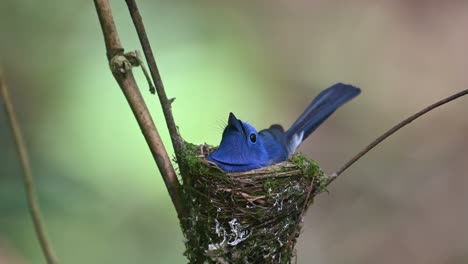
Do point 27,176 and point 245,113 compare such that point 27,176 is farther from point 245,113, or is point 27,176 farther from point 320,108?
point 245,113

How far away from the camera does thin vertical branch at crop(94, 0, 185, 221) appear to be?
1891mm

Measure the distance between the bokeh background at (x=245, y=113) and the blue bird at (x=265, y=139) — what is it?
0.39 metres

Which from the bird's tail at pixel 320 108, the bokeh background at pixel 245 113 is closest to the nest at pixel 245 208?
the bokeh background at pixel 245 113

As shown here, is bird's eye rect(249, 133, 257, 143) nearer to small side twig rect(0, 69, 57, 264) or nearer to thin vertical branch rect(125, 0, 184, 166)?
thin vertical branch rect(125, 0, 184, 166)

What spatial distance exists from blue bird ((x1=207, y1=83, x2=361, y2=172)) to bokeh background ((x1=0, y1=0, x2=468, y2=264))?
1.29 feet

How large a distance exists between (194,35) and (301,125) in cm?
207

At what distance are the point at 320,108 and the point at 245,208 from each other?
1318 mm

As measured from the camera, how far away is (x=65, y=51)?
452 centimetres

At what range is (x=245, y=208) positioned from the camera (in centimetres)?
255

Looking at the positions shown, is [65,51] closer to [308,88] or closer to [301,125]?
[301,125]

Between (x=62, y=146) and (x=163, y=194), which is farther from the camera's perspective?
(x=163, y=194)

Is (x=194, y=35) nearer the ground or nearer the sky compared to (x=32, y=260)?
nearer the sky

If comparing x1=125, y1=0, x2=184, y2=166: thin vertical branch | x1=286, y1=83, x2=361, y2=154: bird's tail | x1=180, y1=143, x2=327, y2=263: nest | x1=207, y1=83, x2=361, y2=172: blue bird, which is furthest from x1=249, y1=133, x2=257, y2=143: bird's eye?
x1=125, y1=0, x2=184, y2=166: thin vertical branch

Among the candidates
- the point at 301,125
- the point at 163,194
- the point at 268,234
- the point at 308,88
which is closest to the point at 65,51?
the point at 163,194
